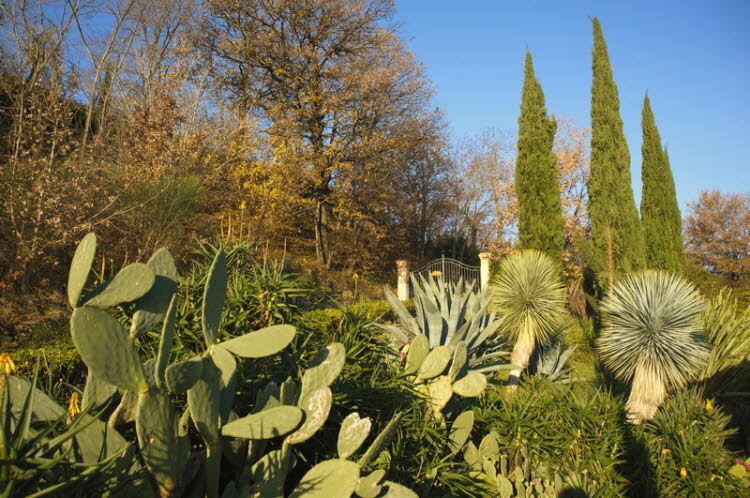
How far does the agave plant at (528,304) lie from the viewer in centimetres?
597

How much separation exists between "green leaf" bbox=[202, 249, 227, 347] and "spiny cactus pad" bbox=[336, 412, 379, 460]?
1.95ft

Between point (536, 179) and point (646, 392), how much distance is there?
7.97 meters

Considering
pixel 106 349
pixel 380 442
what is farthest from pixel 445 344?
pixel 106 349

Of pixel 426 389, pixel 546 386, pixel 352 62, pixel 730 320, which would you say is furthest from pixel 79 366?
pixel 352 62

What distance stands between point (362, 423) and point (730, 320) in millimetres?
5861

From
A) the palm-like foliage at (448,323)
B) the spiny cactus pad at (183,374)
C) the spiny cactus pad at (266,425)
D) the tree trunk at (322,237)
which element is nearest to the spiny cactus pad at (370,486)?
the spiny cactus pad at (266,425)

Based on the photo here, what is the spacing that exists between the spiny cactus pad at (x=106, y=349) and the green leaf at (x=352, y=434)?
0.75 meters

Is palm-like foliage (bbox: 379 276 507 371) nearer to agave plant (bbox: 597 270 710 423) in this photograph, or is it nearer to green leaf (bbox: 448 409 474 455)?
green leaf (bbox: 448 409 474 455)

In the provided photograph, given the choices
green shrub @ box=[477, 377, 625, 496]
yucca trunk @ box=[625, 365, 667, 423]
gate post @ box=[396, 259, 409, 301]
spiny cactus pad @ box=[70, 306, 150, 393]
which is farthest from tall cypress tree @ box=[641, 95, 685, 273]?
spiny cactus pad @ box=[70, 306, 150, 393]

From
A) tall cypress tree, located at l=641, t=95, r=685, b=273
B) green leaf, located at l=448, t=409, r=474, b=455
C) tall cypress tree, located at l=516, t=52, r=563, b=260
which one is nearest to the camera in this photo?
green leaf, located at l=448, t=409, r=474, b=455

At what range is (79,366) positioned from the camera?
426 cm

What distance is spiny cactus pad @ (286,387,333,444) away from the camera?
1.75 meters

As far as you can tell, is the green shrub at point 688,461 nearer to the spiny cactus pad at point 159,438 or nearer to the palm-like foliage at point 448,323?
the palm-like foliage at point 448,323

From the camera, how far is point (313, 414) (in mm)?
1786
